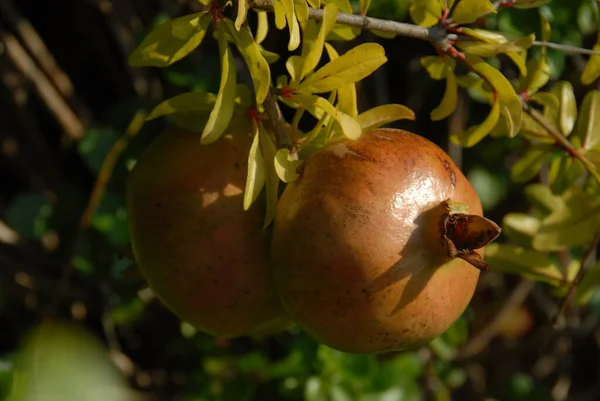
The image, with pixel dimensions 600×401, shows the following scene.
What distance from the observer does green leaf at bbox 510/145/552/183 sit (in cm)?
96

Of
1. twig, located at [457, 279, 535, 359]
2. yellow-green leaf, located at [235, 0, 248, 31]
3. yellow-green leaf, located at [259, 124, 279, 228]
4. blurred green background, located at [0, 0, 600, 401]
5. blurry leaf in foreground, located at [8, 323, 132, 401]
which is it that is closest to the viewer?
blurry leaf in foreground, located at [8, 323, 132, 401]

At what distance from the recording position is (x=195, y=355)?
1517 mm

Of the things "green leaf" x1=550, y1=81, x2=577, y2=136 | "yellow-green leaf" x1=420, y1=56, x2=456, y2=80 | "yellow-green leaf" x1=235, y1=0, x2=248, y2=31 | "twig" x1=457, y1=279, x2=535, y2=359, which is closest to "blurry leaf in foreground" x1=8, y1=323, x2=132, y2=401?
"yellow-green leaf" x1=235, y1=0, x2=248, y2=31

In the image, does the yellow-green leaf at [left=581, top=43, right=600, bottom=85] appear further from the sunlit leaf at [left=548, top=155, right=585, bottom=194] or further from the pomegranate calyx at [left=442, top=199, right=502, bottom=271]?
the pomegranate calyx at [left=442, top=199, right=502, bottom=271]

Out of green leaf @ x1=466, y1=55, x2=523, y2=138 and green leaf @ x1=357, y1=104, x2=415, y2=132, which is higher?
green leaf @ x1=357, y1=104, x2=415, y2=132

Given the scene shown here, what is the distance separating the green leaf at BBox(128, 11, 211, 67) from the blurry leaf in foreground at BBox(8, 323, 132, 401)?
0.43 meters

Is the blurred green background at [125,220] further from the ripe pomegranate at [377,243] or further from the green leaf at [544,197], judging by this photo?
the ripe pomegranate at [377,243]

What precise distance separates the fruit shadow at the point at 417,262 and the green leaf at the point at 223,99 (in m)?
0.18

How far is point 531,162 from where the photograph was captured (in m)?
0.97

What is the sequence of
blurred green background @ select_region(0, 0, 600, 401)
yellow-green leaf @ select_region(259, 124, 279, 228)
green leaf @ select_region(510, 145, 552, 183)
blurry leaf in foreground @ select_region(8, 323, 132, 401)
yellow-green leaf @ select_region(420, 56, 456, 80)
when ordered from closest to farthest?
1. blurry leaf in foreground @ select_region(8, 323, 132, 401)
2. yellow-green leaf @ select_region(259, 124, 279, 228)
3. yellow-green leaf @ select_region(420, 56, 456, 80)
4. green leaf @ select_region(510, 145, 552, 183)
5. blurred green background @ select_region(0, 0, 600, 401)

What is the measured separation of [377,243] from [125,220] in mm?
687

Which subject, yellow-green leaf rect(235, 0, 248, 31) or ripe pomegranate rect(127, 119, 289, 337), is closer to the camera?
yellow-green leaf rect(235, 0, 248, 31)

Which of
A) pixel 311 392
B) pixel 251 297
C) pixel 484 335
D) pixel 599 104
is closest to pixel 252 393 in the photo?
pixel 311 392

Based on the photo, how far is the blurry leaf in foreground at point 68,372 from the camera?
10.8 inches
